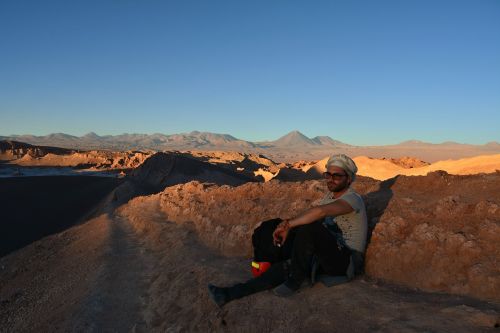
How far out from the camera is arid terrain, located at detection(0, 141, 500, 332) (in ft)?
11.1

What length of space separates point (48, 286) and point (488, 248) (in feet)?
20.4

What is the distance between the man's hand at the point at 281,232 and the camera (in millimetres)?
3738

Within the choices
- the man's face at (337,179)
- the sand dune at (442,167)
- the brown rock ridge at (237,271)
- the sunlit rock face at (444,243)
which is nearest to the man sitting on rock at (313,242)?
the man's face at (337,179)

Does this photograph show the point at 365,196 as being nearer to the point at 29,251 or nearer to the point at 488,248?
the point at 488,248

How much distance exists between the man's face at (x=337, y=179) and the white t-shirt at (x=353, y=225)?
77 mm

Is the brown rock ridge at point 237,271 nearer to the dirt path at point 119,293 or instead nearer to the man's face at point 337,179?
the dirt path at point 119,293

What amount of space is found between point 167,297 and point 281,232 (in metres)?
1.98

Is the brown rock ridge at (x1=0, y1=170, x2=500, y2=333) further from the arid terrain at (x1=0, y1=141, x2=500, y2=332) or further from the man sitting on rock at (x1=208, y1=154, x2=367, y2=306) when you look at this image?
the man sitting on rock at (x1=208, y1=154, x2=367, y2=306)

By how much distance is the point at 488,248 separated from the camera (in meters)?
3.92

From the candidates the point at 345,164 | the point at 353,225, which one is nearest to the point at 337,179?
the point at 345,164

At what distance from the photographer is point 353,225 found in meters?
3.94

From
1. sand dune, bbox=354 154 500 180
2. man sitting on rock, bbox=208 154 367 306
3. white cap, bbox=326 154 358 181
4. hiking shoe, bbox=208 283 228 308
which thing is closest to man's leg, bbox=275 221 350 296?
man sitting on rock, bbox=208 154 367 306

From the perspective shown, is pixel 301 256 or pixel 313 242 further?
pixel 301 256

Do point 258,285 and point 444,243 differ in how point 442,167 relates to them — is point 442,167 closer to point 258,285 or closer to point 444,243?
point 444,243
